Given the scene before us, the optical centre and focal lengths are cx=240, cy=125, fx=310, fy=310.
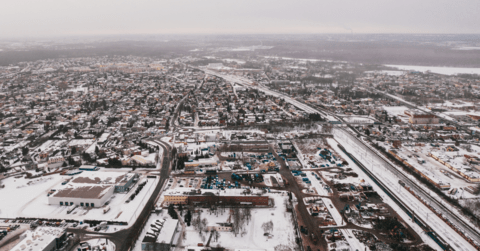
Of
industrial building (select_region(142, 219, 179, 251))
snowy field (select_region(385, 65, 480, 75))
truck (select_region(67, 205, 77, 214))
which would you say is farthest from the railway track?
snowy field (select_region(385, 65, 480, 75))

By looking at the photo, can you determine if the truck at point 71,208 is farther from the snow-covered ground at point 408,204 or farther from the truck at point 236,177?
the snow-covered ground at point 408,204

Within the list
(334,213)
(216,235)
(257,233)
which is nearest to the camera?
(216,235)

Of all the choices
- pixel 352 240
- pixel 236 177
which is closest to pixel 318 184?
pixel 236 177

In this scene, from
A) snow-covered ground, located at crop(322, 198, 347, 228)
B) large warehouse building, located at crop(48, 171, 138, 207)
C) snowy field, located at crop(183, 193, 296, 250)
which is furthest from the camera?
large warehouse building, located at crop(48, 171, 138, 207)

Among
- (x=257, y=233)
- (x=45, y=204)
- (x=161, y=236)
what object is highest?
(x=161, y=236)

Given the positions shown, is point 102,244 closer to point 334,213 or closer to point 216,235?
point 216,235

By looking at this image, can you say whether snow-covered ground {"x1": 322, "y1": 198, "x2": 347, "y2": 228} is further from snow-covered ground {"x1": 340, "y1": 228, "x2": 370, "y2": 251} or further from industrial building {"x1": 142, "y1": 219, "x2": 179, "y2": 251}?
industrial building {"x1": 142, "y1": 219, "x2": 179, "y2": 251}

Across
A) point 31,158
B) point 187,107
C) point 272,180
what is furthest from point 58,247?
point 187,107

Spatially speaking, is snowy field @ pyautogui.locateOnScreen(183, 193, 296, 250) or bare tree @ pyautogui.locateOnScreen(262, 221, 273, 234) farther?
bare tree @ pyautogui.locateOnScreen(262, 221, 273, 234)
